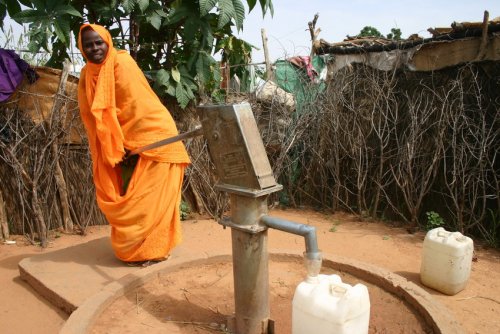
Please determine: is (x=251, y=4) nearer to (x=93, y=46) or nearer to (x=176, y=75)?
(x=176, y=75)

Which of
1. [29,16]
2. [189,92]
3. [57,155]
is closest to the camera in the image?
[29,16]

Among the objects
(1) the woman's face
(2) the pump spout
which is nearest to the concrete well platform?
(2) the pump spout

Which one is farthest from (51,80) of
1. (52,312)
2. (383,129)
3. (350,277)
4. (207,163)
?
(383,129)

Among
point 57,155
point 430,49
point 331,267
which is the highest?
point 430,49

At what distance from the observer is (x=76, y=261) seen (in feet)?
9.59

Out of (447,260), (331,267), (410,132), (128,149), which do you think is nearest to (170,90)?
(128,149)

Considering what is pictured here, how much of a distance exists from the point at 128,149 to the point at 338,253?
2322 mm

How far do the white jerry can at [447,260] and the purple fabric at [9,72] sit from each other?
3.90 metres

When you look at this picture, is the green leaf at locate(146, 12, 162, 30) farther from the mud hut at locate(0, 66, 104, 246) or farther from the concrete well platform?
the concrete well platform

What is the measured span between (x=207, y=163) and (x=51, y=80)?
1967mm

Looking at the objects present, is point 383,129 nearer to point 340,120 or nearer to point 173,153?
point 340,120

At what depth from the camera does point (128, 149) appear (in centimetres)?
275

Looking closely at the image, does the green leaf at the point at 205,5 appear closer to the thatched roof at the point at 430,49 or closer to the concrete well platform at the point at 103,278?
the concrete well platform at the point at 103,278

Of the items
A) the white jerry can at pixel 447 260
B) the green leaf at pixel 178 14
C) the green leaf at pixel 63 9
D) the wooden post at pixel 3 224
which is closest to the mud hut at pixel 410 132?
the white jerry can at pixel 447 260
